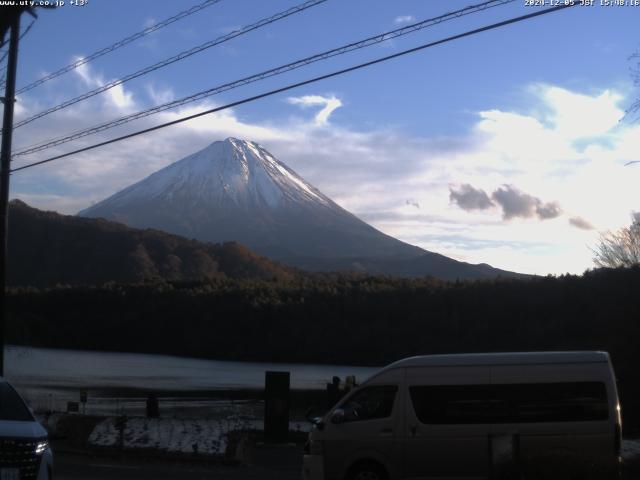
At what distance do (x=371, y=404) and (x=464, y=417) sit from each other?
1242mm

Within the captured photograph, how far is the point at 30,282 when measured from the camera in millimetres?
119125

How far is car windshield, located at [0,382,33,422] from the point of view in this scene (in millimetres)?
9820

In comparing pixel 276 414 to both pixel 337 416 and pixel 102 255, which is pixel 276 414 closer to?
pixel 337 416

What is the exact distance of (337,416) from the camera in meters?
11.5

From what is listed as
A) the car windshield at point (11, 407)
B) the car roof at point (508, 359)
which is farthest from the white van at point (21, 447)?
the car roof at point (508, 359)

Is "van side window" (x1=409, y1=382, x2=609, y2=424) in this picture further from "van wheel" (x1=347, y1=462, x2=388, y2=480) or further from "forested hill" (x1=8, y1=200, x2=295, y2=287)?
"forested hill" (x1=8, y1=200, x2=295, y2=287)

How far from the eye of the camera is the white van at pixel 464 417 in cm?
1114

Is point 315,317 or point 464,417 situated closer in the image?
point 464,417

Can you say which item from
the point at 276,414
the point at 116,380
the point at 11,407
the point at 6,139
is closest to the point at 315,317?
the point at 116,380

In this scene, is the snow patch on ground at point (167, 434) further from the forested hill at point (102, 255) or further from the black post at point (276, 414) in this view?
the forested hill at point (102, 255)

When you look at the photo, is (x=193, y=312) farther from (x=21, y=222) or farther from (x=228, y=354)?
(x=21, y=222)

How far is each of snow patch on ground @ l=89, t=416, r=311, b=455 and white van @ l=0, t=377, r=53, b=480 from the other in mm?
8986

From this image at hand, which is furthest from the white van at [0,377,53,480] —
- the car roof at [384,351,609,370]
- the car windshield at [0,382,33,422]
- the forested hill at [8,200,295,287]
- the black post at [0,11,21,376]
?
the forested hill at [8,200,295,287]

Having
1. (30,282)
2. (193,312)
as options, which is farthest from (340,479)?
(30,282)
